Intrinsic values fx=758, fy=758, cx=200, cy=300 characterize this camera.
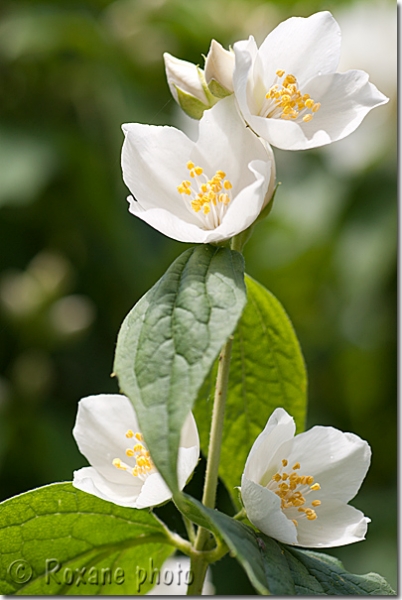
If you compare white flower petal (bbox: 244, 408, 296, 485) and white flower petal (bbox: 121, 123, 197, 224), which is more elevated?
white flower petal (bbox: 121, 123, 197, 224)

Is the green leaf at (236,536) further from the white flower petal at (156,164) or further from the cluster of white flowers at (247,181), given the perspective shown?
the white flower petal at (156,164)

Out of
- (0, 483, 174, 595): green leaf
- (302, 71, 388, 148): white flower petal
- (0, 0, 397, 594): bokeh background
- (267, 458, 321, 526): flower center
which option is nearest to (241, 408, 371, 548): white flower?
(267, 458, 321, 526): flower center

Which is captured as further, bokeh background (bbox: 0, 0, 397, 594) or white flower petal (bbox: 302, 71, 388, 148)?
bokeh background (bbox: 0, 0, 397, 594)

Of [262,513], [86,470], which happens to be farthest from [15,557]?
[262,513]

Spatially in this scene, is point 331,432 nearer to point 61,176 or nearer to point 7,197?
point 7,197

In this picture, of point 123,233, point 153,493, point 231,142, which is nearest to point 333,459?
point 153,493

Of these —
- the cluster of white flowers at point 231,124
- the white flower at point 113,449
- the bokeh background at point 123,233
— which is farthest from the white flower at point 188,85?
the bokeh background at point 123,233

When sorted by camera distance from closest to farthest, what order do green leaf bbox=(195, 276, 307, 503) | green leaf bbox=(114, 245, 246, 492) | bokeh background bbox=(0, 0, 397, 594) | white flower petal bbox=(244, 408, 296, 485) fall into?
green leaf bbox=(114, 245, 246, 492) < white flower petal bbox=(244, 408, 296, 485) < green leaf bbox=(195, 276, 307, 503) < bokeh background bbox=(0, 0, 397, 594)

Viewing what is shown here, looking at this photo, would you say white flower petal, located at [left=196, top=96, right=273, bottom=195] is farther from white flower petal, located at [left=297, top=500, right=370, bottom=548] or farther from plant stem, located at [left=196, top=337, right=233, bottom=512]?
white flower petal, located at [left=297, top=500, right=370, bottom=548]
